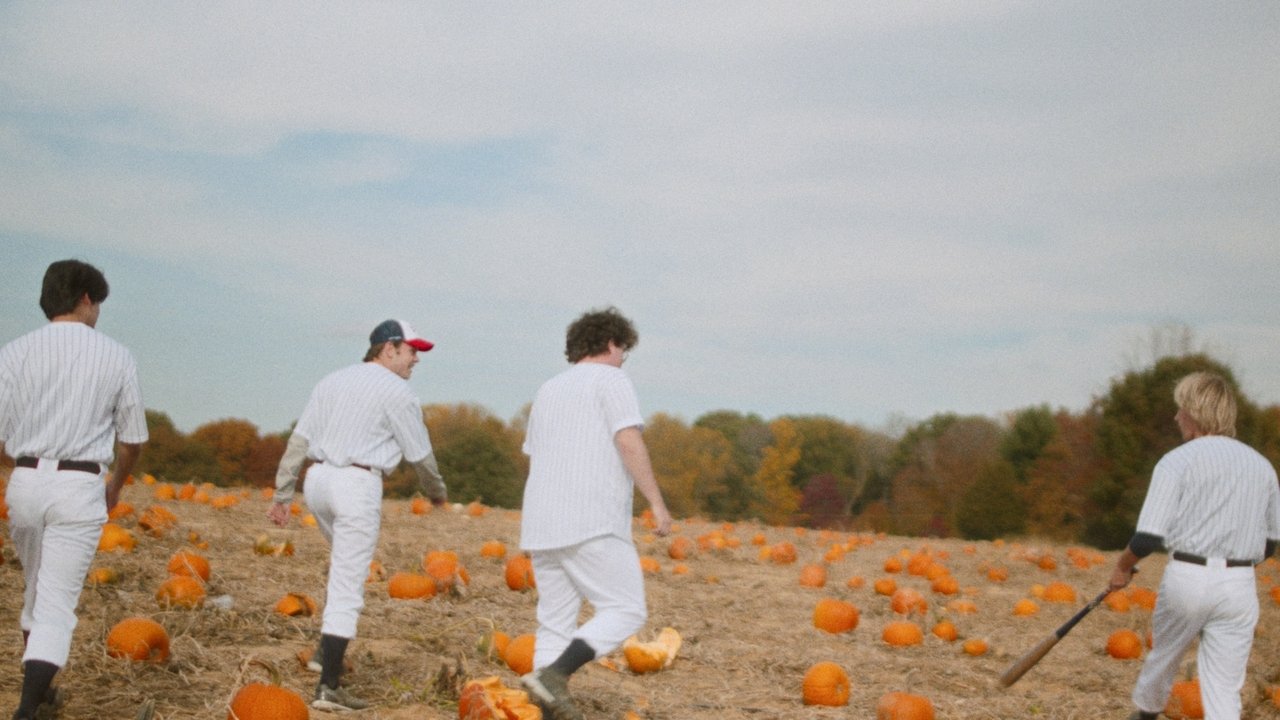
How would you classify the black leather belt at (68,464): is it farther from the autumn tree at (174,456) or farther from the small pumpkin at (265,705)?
the autumn tree at (174,456)

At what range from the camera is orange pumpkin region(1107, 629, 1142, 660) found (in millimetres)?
9492

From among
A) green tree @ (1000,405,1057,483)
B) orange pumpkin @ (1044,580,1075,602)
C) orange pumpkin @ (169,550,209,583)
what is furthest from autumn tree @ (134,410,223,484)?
green tree @ (1000,405,1057,483)

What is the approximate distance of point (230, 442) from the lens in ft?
130

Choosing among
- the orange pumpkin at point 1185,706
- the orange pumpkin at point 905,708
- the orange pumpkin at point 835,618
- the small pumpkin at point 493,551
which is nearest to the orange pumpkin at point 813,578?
the orange pumpkin at point 835,618

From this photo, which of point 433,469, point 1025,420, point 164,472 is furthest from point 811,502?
point 433,469

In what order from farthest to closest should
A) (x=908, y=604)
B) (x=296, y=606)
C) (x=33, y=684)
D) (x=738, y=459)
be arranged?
(x=738, y=459) < (x=908, y=604) < (x=296, y=606) < (x=33, y=684)

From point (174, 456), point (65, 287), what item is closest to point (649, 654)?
point (65, 287)

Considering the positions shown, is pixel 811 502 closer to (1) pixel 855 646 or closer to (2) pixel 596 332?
(1) pixel 855 646

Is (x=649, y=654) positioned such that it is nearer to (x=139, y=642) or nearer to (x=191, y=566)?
(x=139, y=642)

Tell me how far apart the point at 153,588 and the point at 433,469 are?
3.34 meters

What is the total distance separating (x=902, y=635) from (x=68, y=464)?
6.78m

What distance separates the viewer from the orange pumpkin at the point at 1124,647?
949cm

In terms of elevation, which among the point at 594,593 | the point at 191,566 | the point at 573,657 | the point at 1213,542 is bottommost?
the point at 191,566

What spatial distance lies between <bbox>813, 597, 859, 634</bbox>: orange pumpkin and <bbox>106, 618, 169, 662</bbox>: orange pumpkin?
5630 mm
